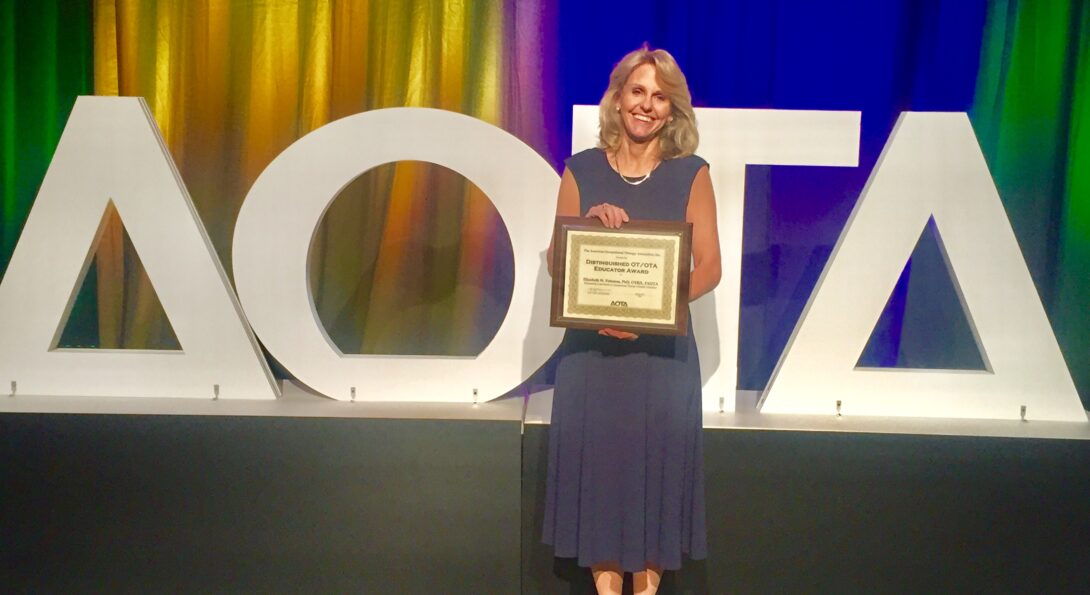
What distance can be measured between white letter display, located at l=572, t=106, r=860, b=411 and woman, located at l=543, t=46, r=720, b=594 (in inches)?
10.5

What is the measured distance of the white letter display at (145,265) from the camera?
2.05 m

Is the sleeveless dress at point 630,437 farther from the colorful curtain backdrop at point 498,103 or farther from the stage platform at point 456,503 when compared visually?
the colorful curtain backdrop at point 498,103

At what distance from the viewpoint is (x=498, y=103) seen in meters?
2.35

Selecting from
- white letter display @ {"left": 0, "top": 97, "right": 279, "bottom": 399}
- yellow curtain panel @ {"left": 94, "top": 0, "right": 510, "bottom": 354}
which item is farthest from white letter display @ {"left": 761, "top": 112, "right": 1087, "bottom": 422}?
white letter display @ {"left": 0, "top": 97, "right": 279, "bottom": 399}

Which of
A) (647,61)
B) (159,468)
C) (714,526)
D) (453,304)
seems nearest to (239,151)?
(453,304)

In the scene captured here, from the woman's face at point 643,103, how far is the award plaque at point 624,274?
0.20m

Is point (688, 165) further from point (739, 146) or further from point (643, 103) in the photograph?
point (739, 146)

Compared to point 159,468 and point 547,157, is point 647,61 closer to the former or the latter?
point 547,157

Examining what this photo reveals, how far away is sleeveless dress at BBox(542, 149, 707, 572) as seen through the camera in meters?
1.71

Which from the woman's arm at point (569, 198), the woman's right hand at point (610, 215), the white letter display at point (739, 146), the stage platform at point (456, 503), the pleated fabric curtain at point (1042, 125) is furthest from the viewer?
the pleated fabric curtain at point (1042, 125)

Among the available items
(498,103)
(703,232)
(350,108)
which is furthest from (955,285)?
(350,108)

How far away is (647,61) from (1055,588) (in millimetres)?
1404

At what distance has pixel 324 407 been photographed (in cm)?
201

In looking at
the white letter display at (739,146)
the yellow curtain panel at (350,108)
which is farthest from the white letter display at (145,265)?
the white letter display at (739,146)
